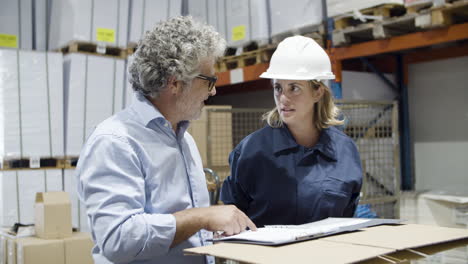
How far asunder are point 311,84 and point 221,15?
3.66 meters

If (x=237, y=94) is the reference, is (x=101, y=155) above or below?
below

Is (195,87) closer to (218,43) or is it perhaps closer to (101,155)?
(218,43)

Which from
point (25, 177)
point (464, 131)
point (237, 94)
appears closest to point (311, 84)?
point (464, 131)

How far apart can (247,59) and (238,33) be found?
422 millimetres

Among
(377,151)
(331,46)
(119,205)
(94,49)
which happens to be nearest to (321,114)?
(119,205)

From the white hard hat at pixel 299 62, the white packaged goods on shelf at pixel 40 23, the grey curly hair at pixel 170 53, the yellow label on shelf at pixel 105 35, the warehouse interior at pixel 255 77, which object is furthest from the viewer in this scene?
the white packaged goods on shelf at pixel 40 23

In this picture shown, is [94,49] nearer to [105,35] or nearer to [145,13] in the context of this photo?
[105,35]

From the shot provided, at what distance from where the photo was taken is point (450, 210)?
4.54 m

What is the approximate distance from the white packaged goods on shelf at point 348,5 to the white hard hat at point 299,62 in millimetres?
2228

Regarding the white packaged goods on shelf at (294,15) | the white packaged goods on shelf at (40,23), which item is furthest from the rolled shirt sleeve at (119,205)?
the white packaged goods on shelf at (40,23)

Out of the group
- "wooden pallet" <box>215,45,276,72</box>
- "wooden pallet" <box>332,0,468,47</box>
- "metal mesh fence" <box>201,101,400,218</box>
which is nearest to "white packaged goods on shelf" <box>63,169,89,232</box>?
"metal mesh fence" <box>201,101,400,218</box>

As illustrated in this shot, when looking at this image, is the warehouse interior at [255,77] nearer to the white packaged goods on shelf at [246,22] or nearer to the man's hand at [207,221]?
the white packaged goods on shelf at [246,22]

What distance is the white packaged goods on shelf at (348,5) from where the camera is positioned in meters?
4.73

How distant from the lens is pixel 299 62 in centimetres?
271
